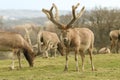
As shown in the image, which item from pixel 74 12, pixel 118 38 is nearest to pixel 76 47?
pixel 74 12

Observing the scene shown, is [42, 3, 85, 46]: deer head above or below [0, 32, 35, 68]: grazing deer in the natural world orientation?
above

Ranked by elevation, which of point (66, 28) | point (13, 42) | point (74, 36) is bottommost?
point (13, 42)

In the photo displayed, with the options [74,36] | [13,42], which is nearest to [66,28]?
[74,36]

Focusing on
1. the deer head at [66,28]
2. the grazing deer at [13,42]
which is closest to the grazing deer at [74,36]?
the deer head at [66,28]

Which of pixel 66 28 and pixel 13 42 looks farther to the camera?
pixel 13 42

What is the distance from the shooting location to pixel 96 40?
174 ft

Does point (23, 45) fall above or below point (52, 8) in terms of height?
below

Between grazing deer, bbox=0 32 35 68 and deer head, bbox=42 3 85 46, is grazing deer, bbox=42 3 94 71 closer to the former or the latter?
deer head, bbox=42 3 85 46

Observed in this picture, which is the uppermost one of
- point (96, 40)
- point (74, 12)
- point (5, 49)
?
point (74, 12)

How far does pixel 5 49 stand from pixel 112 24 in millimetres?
37476

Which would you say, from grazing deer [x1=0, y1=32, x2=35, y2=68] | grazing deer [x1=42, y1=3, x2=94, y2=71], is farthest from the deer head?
grazing deer [x1=0, y1=32, x2=35, y2=68]

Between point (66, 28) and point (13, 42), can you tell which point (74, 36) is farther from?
point (13, 42)

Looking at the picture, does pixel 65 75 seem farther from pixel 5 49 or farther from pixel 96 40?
pixel 96 40

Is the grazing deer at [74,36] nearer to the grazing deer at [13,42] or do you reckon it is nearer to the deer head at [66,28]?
the deer head at [66,28]
